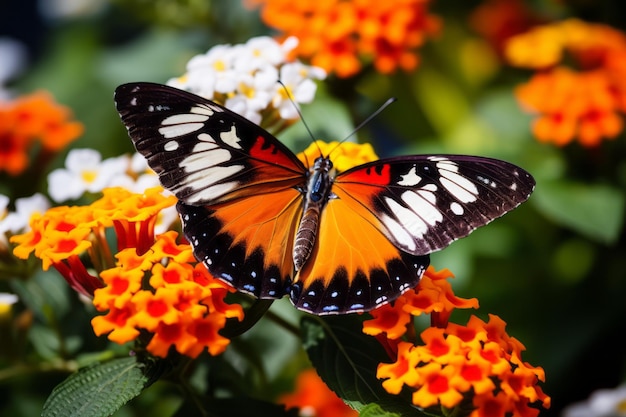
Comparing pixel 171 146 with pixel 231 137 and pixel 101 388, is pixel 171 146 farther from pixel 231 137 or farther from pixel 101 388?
pixel 101 388

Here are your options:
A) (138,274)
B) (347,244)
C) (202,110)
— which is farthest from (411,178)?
(138,274)

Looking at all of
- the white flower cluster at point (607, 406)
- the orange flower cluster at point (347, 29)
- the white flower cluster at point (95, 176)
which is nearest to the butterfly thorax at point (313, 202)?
the white flower cluster at point (95, 176)

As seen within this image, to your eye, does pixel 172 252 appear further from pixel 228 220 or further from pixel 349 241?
pixel 349 241

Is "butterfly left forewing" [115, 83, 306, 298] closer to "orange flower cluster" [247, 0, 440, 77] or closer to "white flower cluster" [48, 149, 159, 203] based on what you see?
"white flower cluster" [48, 149, 159, 203]

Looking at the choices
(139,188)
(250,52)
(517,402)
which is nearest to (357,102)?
(250,52)

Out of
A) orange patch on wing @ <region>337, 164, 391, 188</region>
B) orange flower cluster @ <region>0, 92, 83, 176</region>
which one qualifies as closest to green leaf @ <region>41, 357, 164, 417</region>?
orange patch on wing @ <region>337, 164, 391, 188</region>

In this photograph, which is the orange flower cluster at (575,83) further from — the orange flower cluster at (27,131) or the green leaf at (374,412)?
the orange flower cluster at (27,131)
